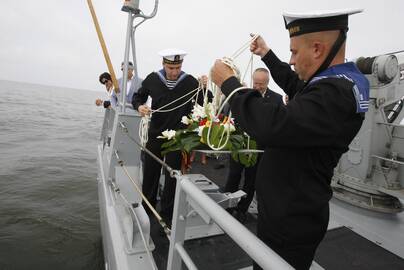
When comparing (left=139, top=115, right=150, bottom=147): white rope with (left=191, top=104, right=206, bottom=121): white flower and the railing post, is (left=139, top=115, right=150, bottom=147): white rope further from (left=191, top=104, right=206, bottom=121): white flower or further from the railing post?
the railing post

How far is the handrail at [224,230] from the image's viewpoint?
67 cm

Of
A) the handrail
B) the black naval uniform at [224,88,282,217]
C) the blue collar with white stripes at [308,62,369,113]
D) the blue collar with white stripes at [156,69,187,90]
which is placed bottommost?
the black naval uniform at [224,88,282,217]

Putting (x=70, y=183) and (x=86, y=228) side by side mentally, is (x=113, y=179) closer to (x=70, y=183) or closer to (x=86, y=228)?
(x=86, y=228)

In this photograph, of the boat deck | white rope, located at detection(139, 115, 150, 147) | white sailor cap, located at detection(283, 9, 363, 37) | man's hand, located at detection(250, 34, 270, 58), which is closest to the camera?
white sailor cap, located at detection(283, 9, 363, 37)

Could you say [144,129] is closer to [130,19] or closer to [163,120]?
[163,120]

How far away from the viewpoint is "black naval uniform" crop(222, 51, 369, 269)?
90 centimetres

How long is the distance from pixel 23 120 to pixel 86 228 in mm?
16125

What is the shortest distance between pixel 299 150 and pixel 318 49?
409 mm

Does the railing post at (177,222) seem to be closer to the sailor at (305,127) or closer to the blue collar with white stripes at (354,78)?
the sailor at (305,127)

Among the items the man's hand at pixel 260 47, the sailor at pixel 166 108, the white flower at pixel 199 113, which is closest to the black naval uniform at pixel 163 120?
the sailor at pixel 166 108

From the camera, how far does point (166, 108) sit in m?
3.00

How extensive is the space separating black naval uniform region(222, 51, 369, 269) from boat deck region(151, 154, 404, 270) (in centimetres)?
122

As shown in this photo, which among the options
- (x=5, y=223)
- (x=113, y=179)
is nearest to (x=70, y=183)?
(x=5, y=223)

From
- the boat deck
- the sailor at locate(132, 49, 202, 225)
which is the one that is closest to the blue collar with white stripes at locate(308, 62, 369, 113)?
the boat deck
